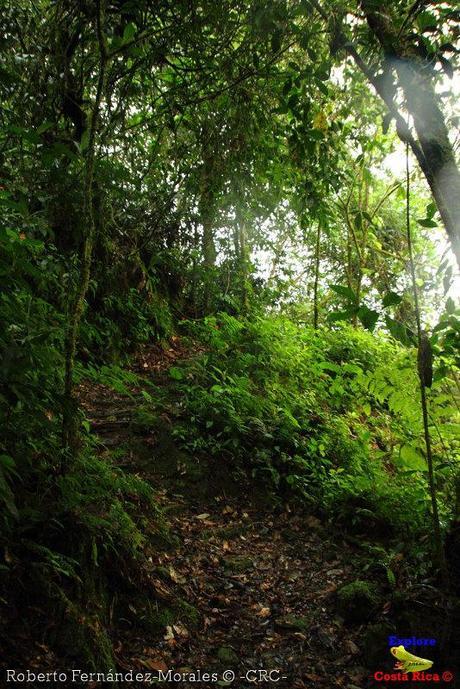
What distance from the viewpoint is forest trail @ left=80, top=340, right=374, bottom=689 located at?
268 cm

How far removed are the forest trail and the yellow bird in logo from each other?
11.4 inches

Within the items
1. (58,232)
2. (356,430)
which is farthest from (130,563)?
(58,232)

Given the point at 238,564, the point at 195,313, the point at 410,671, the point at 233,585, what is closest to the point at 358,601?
the point at 410,671

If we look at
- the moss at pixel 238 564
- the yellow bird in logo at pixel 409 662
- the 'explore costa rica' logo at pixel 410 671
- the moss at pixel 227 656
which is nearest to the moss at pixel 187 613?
the moss at pixel 227 656

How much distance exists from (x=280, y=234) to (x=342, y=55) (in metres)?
9.35

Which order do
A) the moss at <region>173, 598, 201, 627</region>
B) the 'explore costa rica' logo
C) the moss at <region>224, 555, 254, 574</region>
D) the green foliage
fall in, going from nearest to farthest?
the 'explore costa rica' logo → the moss at <region>173, 598, 201, 627</region> → the moss at <region>224, 555, 254, 574</region> → the green foliage

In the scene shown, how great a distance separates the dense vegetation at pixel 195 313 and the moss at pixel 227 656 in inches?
13.3

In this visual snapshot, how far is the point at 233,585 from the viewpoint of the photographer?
356 centimetres

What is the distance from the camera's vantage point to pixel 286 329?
8.37 meters

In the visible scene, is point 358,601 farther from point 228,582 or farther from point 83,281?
point 83,281

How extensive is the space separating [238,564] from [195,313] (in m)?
6.87

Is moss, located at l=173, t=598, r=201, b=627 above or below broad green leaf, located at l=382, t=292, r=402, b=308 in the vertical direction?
below

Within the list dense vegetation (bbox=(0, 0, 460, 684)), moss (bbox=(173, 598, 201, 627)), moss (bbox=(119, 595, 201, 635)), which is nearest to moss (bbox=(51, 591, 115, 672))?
dense vegetation (bbox=(0, 0, 460, 684))

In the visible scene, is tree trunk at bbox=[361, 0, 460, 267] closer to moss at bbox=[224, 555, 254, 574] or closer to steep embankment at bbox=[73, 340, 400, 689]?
steep embankment at bbox=[73, 340, 400, 689]
